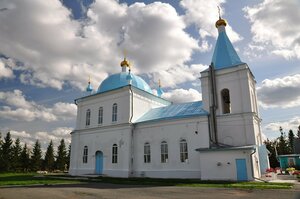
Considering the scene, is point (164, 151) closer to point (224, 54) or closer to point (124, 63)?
point (224, 54)

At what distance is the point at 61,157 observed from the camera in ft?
192

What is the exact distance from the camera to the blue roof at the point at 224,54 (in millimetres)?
22016

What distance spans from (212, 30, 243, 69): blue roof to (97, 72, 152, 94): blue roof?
908cm

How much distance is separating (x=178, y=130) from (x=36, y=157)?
44273mm

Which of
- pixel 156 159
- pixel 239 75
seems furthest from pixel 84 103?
pixel 239 75

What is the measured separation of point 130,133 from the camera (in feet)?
80.5

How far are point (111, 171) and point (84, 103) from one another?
9382 mm

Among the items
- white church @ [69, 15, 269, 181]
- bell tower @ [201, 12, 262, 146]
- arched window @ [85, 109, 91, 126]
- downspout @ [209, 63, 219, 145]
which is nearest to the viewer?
white church @ [69, 15, 269, 181]

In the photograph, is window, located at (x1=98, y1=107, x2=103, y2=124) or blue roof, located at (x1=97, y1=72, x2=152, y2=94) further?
window, located at (x1=98, y1=107, x2=103, y2=124)

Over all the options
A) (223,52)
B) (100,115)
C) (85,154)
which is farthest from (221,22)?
(85,154)

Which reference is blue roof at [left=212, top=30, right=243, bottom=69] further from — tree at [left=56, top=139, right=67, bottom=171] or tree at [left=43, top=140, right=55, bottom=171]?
tree at [left=43, top=140, right=55, bottom=171]

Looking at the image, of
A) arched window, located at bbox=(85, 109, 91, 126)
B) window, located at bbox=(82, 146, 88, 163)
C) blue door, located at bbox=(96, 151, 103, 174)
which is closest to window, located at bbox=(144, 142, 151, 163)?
blue door, located at bbox=(96, 151, 103, 174)

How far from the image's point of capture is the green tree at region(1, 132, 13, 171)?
48016 millimetres

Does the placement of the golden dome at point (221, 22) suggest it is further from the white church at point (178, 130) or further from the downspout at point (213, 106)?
the downspout at point (213, 106)
